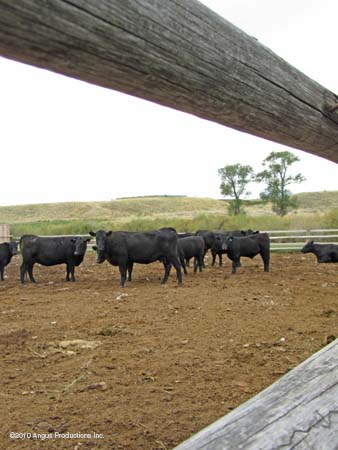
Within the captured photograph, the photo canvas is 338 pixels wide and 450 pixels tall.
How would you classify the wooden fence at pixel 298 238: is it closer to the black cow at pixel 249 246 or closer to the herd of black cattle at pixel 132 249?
the herd of black cattle at pixel 132 249

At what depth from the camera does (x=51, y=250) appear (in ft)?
40.8

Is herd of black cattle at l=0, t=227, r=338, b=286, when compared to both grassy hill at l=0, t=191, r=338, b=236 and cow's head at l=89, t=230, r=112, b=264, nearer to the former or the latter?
cow's head at l=89, t=230, r=112, b=264

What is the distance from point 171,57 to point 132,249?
10.3 metres

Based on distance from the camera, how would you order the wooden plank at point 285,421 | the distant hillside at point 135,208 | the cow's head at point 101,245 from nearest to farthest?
the wooden plank at point 285,421 < the cow's head at point 101,245 < the distant hillside at point 135,208

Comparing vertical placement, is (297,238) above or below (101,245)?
below

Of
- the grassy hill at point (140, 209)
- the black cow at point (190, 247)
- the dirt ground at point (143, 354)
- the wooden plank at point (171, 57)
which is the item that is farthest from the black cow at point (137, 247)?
the grassy hill at point (140, 209)

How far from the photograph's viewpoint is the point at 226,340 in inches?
213

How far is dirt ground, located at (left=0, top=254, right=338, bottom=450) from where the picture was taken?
10.4ft

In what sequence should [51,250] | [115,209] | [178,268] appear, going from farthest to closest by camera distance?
[115,209], [51,250], [178,268]

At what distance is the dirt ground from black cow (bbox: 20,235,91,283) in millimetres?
2128

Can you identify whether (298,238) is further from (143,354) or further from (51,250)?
(143,354)

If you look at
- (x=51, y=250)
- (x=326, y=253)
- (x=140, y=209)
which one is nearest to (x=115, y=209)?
(x=140, y=209)

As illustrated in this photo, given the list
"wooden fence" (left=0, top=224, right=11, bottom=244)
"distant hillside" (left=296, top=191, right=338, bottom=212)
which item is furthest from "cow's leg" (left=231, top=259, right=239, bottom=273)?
"distant hillside" (left=296, top=191, right=338, bottom=212)

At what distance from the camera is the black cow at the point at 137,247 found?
438 inches
